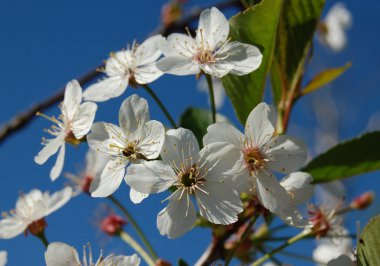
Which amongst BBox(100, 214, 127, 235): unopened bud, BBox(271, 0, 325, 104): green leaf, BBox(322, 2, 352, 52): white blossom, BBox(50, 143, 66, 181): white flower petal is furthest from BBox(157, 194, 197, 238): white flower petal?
BBox(322, 2, 352, 52): white blossom

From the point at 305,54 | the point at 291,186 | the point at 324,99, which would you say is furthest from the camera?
the point at 324,99

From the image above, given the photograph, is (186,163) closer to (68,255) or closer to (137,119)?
(137,119)

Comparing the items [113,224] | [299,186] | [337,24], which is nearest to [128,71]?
[299,186]

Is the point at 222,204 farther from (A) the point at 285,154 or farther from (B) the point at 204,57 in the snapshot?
(B) the point at 204,57

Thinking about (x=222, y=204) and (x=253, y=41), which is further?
(x=253, y=41)

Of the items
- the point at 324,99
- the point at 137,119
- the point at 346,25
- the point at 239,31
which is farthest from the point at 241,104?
the point at 324,99

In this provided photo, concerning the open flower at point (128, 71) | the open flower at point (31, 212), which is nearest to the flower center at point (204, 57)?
the open flower at point (128, 71)

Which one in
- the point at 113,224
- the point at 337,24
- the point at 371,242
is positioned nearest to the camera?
the point at 371,242
